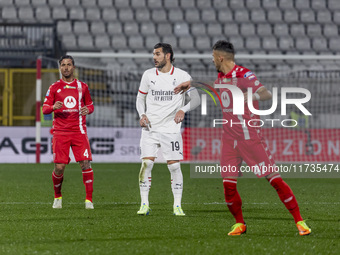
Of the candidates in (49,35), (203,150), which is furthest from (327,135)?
(49,35)

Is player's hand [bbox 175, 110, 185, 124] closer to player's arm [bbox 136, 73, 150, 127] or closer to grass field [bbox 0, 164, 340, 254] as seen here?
player's arm [bbox 136, 73, 150, 127]

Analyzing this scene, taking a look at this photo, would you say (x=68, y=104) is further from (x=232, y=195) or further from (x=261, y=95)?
(x=261, y=95)

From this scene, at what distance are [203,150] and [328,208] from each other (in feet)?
31.6

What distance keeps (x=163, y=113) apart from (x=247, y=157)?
6.56ft

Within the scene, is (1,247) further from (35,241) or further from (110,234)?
(110,234)

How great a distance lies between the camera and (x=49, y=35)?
20.8 m

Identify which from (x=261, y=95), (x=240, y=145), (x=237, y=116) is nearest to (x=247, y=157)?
(x=240, y=145)

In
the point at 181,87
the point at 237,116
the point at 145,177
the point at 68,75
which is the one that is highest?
the point at 68,75

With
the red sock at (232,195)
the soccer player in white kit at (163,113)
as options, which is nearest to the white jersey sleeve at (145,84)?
the soccer player in white kit at (163,113)

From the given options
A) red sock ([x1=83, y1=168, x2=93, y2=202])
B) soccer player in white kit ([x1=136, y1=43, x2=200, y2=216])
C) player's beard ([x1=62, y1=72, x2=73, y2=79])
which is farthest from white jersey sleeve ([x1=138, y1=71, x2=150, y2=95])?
red sock ([x1=83, y1=168, x2=93, y2=202])

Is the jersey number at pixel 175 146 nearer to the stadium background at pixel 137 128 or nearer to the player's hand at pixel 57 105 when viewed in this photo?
the stadium background at pixel 137 128

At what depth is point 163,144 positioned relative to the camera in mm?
7379

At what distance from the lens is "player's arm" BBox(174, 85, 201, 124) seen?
7.12 meters

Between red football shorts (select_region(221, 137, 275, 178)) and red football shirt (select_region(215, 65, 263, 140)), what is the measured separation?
6 cm
